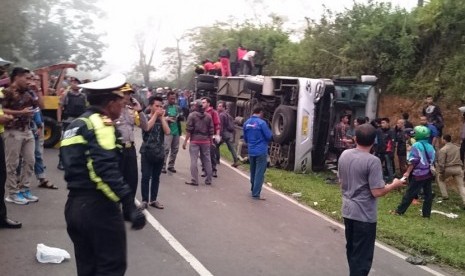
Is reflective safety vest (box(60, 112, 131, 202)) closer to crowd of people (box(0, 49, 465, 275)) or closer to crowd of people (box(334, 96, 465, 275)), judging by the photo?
crowd of people (box(0, 49, 465, 275))

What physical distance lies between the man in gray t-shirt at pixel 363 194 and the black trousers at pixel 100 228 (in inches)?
88.6

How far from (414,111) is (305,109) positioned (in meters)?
3.37

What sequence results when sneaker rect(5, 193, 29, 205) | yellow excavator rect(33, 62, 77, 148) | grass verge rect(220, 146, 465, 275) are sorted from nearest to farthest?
1. grass verge rect(220, 146, 465, 275)
2. sneaker rect(5, 193, 29, 205)
3. yellow excavator rect(33, 62, 77, 148)

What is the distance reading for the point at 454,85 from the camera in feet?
40.1

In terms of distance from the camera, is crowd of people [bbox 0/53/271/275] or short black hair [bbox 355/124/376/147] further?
short black hair [bbox 355/124/376/147]

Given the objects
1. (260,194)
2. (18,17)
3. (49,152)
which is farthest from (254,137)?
(18,17)

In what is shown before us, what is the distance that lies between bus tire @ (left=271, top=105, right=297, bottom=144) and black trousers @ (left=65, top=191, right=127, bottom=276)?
9.08 m

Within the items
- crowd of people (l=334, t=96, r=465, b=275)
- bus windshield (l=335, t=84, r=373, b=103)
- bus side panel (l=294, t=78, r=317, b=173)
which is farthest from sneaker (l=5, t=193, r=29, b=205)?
bus windshield (l=335, t=84, r=373, b=103)

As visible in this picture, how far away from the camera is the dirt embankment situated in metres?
12.1

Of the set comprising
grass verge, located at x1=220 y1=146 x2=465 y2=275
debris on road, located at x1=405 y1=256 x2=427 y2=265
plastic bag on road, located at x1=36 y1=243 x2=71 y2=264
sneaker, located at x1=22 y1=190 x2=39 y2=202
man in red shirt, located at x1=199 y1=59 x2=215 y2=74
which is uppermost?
man in red shirt, located at x1=199 y1=59 x2=215 y2=74

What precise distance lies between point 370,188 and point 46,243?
142 inches

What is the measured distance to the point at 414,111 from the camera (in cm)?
1330

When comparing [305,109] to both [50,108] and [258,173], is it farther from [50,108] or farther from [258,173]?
[50,108]

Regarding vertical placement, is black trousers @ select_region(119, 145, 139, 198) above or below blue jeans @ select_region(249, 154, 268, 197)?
above
